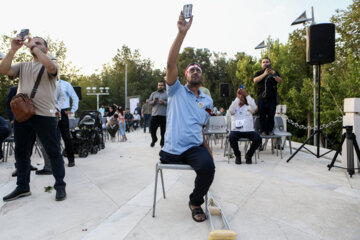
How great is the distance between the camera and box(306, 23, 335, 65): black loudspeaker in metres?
5.73

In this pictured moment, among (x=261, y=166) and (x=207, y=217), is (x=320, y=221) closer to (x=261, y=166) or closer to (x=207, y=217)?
(x=207, y=217)

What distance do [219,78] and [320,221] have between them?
141 feet

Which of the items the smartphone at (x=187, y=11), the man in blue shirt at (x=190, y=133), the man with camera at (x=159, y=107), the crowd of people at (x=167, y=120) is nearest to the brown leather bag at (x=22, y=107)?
the crowd of people at (x=167, y=120)

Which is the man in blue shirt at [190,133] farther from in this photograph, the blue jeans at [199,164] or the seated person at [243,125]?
the seated person at [243,125]

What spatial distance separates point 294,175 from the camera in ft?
15.3

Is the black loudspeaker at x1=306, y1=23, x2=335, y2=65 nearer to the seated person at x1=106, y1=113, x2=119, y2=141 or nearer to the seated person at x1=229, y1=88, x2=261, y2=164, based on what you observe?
the seated person at x1=229, y1=88, x2=261, y2=164

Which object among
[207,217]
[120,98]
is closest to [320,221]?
[207,217]

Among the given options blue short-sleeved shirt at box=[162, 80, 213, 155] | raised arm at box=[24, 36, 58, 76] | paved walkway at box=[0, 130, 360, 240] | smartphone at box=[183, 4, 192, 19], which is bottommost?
paved walkway at box=[0, 130, 360, 240]

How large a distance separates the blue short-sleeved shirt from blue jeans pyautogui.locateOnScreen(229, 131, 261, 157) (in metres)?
2.91


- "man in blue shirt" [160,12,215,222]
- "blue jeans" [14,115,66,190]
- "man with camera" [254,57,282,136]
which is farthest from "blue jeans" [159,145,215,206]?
"man with camera" [254,57,282,136]

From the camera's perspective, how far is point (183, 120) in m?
2.86

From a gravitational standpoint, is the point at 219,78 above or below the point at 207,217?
above

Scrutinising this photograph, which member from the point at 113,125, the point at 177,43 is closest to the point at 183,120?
the point at 177,43

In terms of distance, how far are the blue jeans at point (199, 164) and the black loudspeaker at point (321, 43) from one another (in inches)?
170
